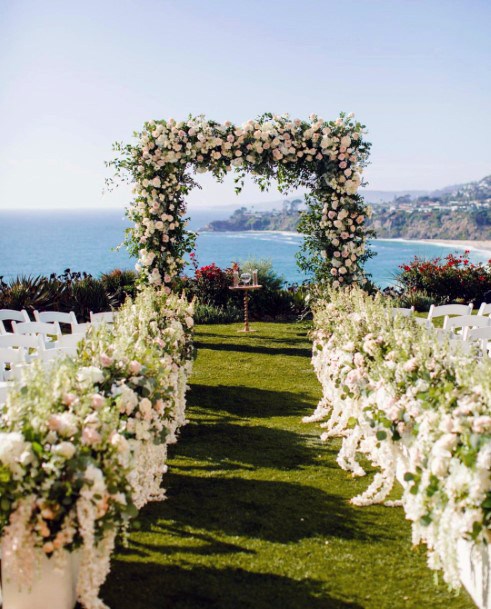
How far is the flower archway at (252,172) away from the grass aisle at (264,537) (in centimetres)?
402

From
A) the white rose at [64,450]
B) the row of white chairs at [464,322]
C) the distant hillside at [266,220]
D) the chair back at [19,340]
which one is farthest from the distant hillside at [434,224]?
the white rose at [64,450]

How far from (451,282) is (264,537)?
39.1ft

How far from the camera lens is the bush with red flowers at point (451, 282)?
15164 millimetres

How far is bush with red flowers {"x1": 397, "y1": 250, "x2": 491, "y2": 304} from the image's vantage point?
15164 millimetres

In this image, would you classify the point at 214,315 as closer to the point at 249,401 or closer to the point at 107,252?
the point at 249,401

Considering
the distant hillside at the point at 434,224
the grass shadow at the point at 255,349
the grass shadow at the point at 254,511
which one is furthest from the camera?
the distant hillside at the point at 434,224

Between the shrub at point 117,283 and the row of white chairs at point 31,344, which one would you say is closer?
the row of white chairs at point 31,344

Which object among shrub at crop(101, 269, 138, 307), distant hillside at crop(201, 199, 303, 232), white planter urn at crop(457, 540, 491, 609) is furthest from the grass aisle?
distant hillside at crop(201, 199, 303, 232)

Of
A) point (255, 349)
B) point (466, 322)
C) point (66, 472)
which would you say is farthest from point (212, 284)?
point (66, 472)

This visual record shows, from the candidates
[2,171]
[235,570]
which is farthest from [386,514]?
[2,171]

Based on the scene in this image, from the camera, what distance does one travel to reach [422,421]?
371cm

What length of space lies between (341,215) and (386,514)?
20.8 ft

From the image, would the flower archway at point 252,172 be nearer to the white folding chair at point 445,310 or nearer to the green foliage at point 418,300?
the white folding chair at point 445,310

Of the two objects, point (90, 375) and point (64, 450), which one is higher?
point (90, 375)
